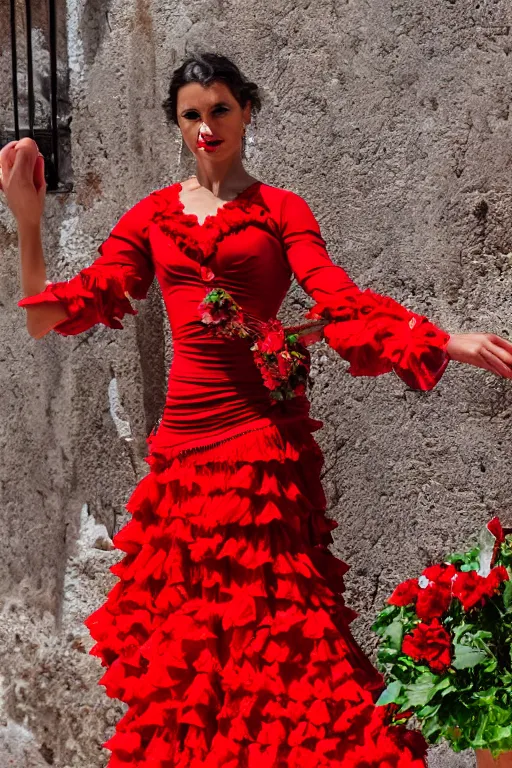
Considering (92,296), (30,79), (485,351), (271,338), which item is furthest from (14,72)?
(485,351)

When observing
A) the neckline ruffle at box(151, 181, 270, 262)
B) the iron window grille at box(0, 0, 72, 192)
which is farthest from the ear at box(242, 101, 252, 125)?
the iron window grille at box(0, 0, 72, 192)

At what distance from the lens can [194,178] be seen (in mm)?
1717

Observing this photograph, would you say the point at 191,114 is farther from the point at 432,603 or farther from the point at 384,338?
the point at 432,603

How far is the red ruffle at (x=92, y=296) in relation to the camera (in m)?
1.62

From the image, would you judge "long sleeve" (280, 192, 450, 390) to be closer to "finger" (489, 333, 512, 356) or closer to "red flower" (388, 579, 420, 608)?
"finger" (489, 333, 512, 356)

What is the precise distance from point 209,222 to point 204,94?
20 cm

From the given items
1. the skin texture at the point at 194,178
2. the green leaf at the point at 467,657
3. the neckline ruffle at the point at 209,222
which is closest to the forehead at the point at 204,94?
the skin texture at the point at 194,178

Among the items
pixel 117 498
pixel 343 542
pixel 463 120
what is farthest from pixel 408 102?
pixel 117 498

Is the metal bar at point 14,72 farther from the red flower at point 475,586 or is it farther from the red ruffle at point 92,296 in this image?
the red flower at point 475,586

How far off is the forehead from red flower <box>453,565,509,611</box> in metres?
0.84

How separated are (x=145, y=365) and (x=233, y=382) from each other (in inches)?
22.9

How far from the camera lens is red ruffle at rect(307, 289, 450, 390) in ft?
4.57

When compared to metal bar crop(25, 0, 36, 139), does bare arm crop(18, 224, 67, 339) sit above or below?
below

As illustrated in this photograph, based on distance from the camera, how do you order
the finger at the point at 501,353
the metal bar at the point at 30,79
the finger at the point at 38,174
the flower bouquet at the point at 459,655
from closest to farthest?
the finger at the point at 501,353, the flower bouquet at the point at 459,655, the finger at the point at 38,174, the metal bar at the point at 30,79
